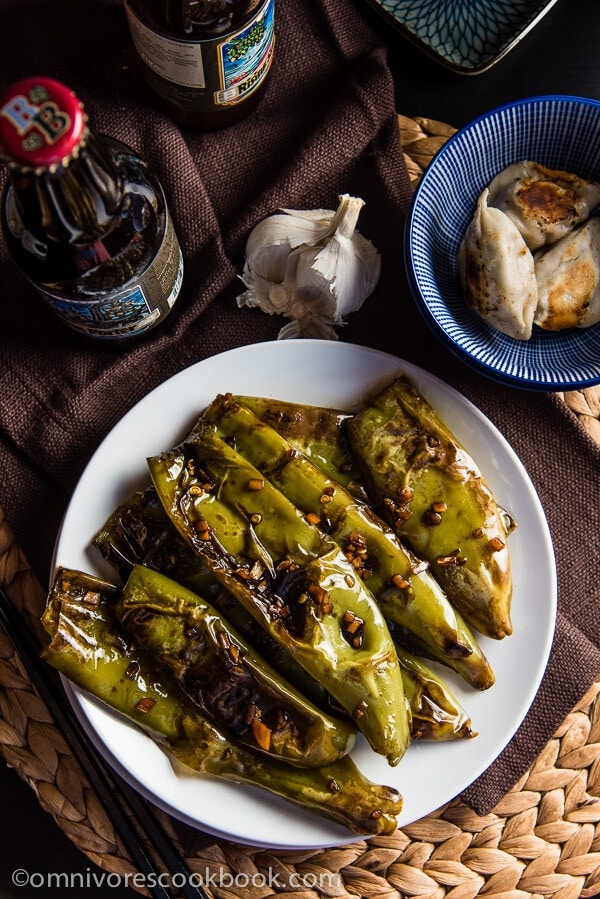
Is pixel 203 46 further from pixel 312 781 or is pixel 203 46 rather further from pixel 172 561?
pixel 312 781

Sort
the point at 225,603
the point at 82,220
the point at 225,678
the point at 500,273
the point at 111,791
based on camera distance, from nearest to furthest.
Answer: the point at 82,220 → the point at 225,678 → the point at 225,603 → the point at 500,273 → the point at 111,791

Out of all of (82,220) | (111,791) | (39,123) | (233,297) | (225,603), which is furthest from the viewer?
(233,297)

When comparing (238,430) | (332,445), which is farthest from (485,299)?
(238,430)

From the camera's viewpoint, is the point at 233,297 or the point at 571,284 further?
the point at 233,297

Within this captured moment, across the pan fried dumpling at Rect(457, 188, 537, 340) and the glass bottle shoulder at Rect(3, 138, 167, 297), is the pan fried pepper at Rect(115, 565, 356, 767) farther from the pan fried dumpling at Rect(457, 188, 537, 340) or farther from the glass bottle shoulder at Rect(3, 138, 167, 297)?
the pan fried dumpling at Rect(457, 188, 537, 340)

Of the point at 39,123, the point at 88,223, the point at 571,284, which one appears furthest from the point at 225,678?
the point at 571,284

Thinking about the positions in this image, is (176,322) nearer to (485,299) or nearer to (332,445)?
(332,445)
